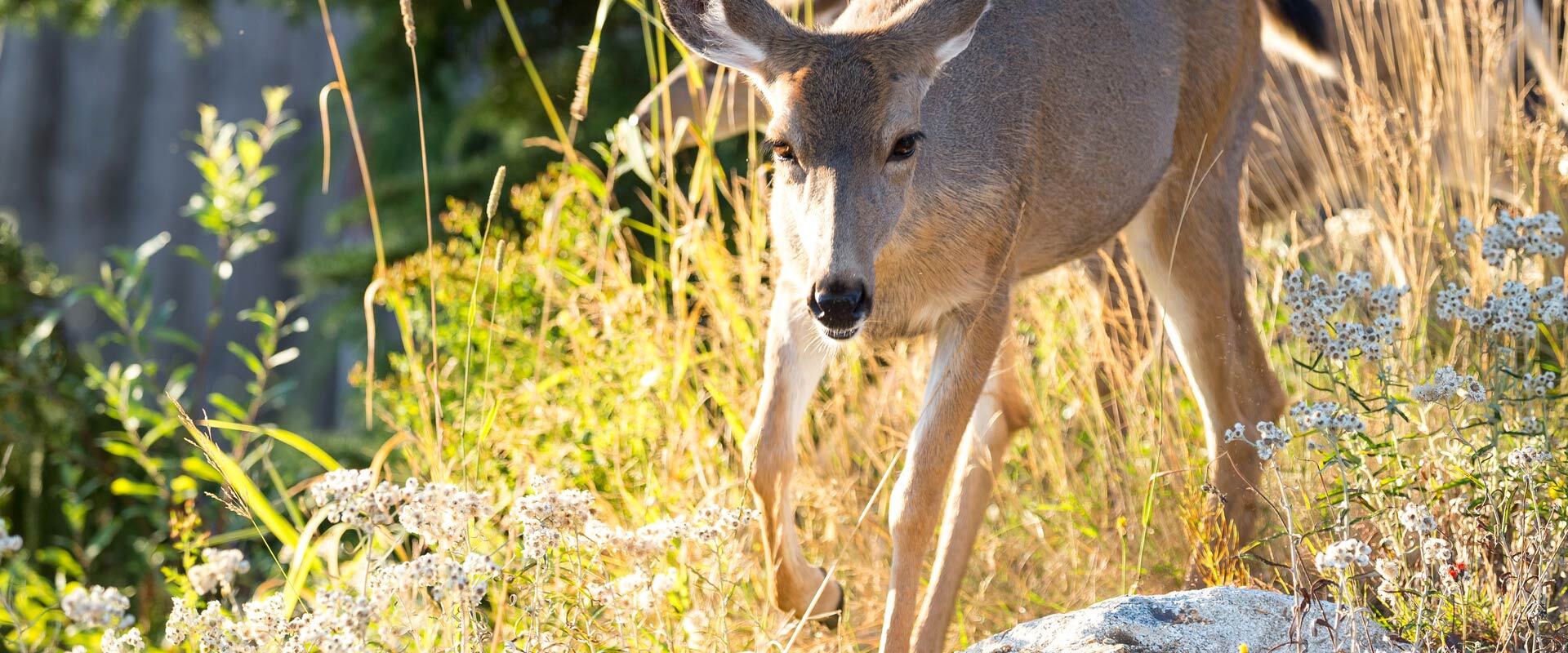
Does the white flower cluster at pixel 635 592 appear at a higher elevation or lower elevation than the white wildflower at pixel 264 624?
higher

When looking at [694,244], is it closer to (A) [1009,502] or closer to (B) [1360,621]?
(A) [1009,502]

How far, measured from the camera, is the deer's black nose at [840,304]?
335cm

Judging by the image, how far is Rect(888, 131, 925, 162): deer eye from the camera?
368 centimetres

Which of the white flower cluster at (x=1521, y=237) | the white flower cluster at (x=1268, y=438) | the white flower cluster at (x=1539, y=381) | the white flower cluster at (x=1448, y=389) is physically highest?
the white flower cluster at (x=1521, y=237)

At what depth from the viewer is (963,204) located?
3963mm

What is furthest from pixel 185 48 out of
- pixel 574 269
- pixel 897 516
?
pixel 897 516

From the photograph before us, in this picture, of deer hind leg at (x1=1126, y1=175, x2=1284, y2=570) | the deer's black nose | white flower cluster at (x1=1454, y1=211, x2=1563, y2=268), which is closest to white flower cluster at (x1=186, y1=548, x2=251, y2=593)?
the deer's black nose

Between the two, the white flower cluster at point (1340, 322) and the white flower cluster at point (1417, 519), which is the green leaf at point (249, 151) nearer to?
the white flower cluster at point (1340, 322)

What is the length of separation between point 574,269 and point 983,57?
1458mm

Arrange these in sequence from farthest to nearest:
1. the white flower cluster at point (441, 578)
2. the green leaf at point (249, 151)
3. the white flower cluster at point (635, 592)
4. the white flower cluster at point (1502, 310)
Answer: the green leaf at point (249, 151)
the white flower cluster at point (1502, 310)
the white flower cluster at point (635, 592)
the white flower cluster at point (441, 578)

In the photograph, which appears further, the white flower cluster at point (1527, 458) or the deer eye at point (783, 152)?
the deer eye at point (783, 152)

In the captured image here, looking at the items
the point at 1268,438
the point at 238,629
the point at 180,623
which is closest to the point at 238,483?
the point at 180,623

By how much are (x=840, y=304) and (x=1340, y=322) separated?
1001 mm

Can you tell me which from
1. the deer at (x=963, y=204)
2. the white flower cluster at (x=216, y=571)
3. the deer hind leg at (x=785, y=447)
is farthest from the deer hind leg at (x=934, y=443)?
the white flower cluster at (x=216, y=571)
